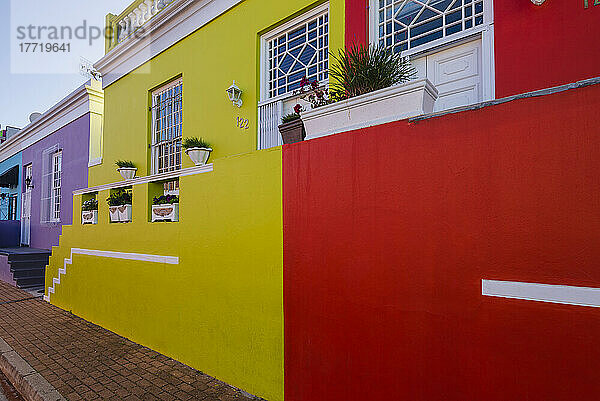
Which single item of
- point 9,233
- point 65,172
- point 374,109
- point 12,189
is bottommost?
point 9,233

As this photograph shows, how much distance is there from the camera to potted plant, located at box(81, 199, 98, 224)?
6891 millimetres

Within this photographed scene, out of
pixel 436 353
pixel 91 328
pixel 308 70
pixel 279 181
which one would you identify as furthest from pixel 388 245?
pixel 91 328

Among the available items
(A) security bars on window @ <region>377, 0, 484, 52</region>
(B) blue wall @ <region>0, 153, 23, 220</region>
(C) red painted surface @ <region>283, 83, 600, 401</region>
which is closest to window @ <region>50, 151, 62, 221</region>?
(B) blue wall @ <region>0, 153, 23, 220</region>

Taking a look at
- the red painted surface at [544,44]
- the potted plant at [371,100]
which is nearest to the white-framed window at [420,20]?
the red painted surface at [544,44]

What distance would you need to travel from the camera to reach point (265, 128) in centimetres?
573

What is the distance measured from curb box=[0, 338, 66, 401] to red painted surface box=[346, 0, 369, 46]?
16.9ft

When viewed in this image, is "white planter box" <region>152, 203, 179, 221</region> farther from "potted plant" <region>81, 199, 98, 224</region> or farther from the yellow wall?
"potted plant" <region>81, 199, 98, 224</region>

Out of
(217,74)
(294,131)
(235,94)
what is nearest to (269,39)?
(235,94)

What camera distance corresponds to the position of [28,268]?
34.8 ft

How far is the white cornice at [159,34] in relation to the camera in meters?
6.65

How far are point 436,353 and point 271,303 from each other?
1.68 m

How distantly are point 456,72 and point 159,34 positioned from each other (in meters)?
6.17

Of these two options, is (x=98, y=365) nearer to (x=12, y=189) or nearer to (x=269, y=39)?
(x=269, y=39)

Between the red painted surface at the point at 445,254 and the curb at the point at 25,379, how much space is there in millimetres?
2661
